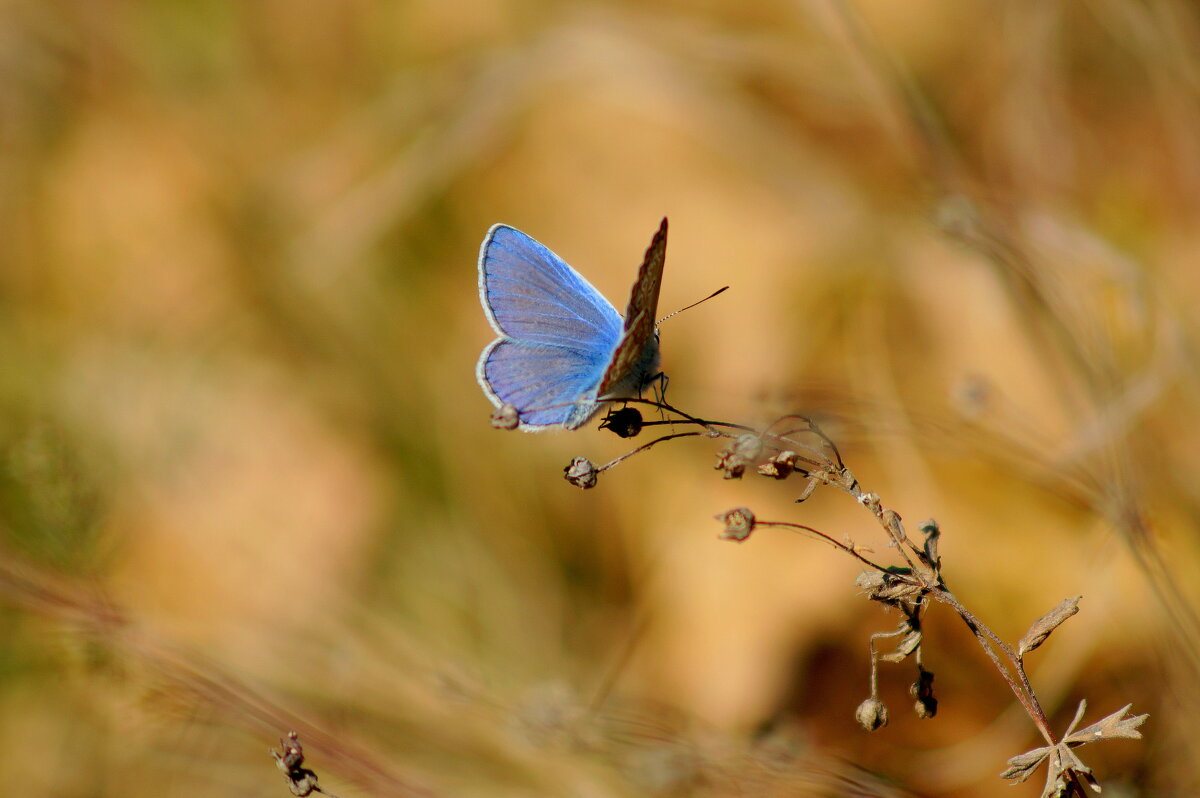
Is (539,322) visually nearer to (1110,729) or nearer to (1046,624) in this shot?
(1046,624)

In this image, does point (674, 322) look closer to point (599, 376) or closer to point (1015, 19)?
point (1015, 19)

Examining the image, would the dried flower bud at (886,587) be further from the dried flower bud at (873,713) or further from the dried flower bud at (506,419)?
the dried flower bud at (506,419)

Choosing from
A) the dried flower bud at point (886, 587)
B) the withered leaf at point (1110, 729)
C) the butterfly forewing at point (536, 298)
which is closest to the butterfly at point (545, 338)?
the butterfly forewing at point (536, 298)

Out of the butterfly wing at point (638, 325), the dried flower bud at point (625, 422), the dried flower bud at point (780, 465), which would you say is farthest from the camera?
the dried flower bud at point (625, 422)

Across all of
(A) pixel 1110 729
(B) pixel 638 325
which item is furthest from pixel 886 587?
(B) pixel 638 325

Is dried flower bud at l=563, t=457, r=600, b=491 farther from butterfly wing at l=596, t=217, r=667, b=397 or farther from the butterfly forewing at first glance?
the butterfly forewing
